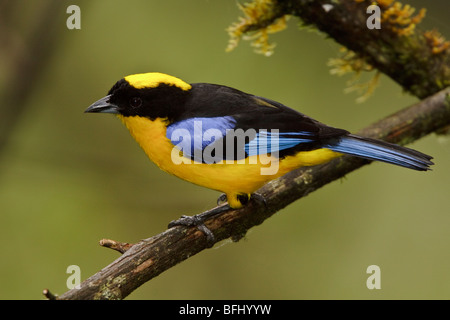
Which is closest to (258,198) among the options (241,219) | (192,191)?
(241,219)

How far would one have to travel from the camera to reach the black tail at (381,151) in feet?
9.62

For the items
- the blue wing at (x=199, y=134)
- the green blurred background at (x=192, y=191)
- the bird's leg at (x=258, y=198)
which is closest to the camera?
the blue wing at (x=199, y=134)

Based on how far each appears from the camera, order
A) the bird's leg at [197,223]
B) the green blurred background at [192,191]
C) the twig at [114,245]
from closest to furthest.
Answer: the twig at [114,245] → the bird's leg at [197,223] → the green blurred background at [192,191]

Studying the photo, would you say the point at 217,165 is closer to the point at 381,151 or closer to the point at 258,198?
the point at 258,198

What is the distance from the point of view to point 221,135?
3.05 m

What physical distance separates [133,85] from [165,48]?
309 cm

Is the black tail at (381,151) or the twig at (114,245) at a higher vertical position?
the black tail at (381,151)

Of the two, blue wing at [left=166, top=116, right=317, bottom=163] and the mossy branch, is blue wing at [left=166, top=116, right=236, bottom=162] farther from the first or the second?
the mossy branch

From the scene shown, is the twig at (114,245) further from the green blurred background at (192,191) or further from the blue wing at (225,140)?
the green blurred background at (192,191)

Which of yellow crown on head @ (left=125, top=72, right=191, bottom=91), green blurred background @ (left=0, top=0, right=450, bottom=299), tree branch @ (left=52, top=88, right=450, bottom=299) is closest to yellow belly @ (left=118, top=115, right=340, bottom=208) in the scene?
yellow crown on head @ (left=125, top=72, right=191, bottom=91)

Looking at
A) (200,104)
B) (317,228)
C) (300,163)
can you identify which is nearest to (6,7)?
(200,104)

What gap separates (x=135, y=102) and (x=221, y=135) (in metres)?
0.52

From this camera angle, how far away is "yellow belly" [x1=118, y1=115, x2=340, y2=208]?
3.09 m

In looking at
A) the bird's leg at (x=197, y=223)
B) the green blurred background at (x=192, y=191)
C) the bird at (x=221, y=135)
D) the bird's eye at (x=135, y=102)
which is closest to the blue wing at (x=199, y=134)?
the bird at (x=221, y=135)
